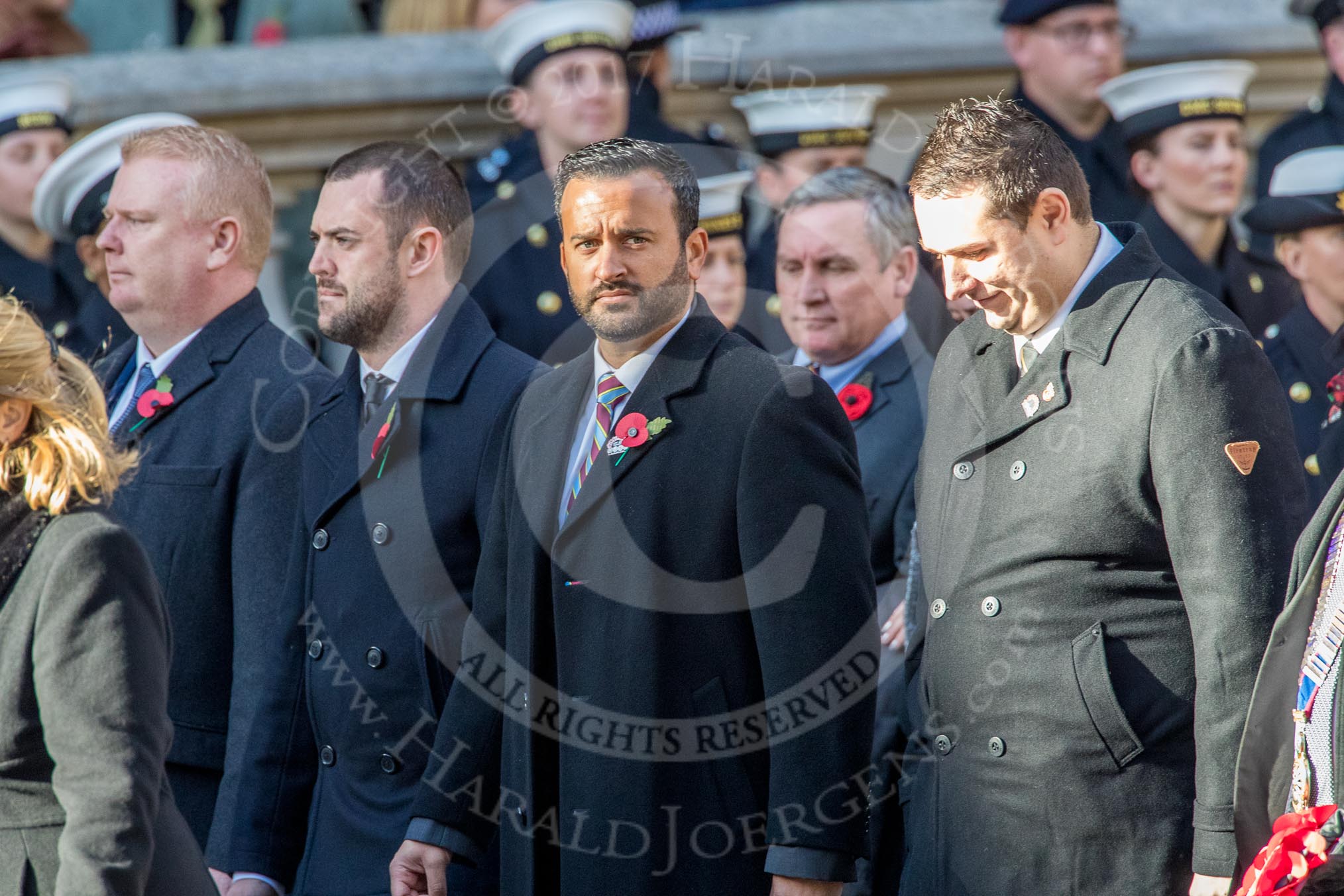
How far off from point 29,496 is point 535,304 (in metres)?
2.82

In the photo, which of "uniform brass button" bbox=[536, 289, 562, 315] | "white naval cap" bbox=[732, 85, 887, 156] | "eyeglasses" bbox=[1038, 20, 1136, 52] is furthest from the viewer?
"eyeglasses" bbox=[1038, 20, 1136, 52]

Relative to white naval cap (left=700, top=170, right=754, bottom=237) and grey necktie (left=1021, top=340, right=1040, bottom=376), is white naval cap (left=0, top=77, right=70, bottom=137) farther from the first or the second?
grey necktie (left=1021, top=340, right=1040, bottom=376)

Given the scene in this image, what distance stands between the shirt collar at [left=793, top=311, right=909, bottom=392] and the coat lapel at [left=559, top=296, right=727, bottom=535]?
116cm

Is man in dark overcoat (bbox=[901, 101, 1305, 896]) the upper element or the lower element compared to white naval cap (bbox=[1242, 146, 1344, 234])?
lower

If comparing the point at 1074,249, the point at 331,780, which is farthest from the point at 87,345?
the point at 1074,249

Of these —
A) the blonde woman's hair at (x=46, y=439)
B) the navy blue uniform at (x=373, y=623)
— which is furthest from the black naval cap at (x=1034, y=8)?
the blonde woman's hair at (x=46, y=439)

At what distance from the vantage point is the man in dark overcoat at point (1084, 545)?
3.19 m

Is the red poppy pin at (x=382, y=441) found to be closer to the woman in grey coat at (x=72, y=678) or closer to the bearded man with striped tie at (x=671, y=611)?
the bearded man with striped tie at (x=671, y=611)

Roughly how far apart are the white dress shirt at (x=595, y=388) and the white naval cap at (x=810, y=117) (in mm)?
2531

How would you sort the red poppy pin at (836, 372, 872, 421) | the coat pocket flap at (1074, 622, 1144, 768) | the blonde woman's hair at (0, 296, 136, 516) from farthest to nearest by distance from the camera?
the red poppy pin at (836, 372, 872, 421) → the coat pocket flap at (1074, 622, 1144, 768) → the blonde woman's hair at (0, 296, 136, 516)

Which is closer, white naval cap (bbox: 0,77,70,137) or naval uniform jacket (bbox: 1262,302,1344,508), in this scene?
naval uniform jacket (bbox: 1262,302,1344,508)

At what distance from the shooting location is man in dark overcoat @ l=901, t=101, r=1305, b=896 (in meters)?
3.19

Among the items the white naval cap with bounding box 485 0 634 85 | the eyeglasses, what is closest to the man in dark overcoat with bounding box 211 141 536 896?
the white naval cap with bounding box 485 0 634 85

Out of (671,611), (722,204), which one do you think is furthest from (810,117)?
(671,611)
